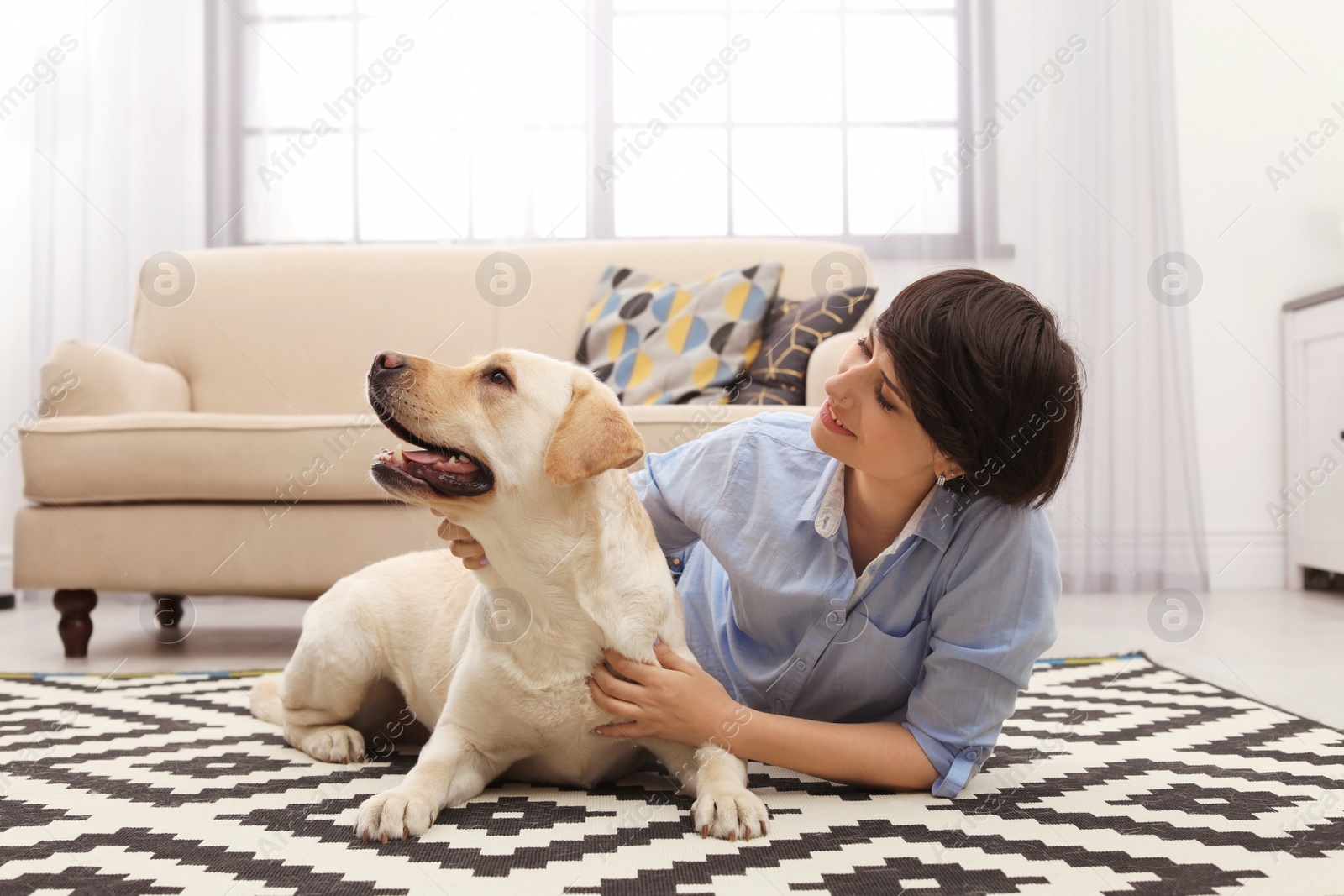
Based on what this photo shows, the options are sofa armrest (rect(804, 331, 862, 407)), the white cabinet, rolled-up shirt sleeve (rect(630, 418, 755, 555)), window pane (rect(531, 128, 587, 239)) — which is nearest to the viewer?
rolled-up shirt sleeve (rect(630, 418, 755, 555))

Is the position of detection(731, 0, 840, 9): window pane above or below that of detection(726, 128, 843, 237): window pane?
above

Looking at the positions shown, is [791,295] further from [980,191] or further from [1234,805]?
[1234,805]

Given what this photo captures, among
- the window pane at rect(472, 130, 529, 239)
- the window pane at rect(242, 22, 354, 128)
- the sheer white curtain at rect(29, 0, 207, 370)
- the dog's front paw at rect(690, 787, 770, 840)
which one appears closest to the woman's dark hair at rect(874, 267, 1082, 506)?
the dog's front paw at rect(690, 787, 770, 840)

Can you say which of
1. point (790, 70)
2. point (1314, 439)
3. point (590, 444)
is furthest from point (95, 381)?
point (1314, 439)

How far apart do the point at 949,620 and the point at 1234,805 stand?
445 mm

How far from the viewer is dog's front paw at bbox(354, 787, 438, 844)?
117cm

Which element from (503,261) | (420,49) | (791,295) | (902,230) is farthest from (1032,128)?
(420,49)

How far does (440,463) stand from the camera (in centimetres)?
131

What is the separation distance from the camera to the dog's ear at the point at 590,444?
4.08 feet

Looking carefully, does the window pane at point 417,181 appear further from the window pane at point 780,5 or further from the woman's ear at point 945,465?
the woman's ear at point 945,465

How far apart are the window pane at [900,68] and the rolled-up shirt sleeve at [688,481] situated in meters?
3.26

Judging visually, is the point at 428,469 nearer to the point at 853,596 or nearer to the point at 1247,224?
the point at 853,596

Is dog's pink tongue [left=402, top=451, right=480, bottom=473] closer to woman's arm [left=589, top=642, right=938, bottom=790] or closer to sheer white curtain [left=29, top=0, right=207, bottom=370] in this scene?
woman's arm [left=589, top=642, right=938, bottom=790]

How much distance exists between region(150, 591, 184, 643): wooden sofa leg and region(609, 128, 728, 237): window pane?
230 cm
